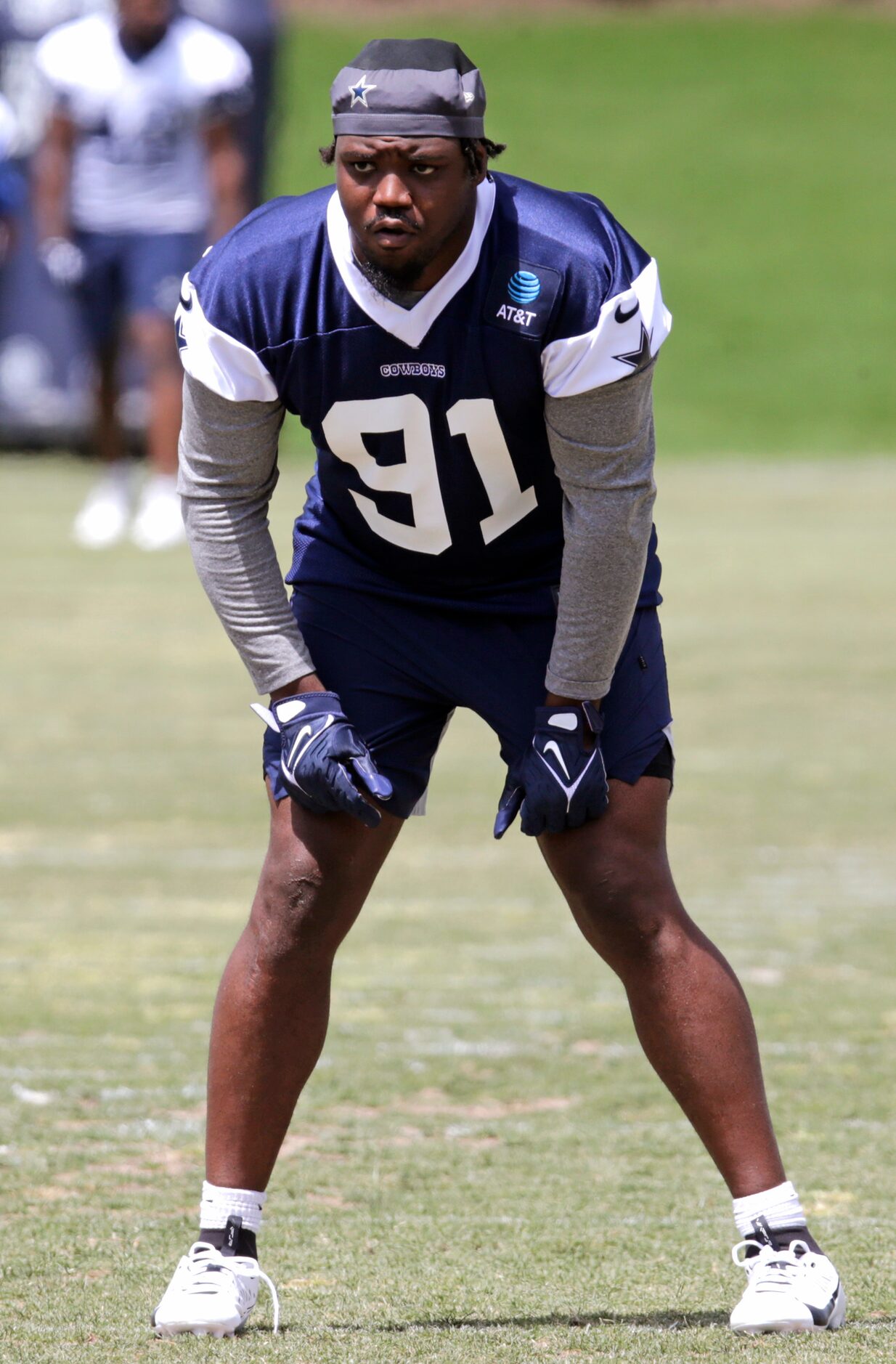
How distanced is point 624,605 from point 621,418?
0.95ft

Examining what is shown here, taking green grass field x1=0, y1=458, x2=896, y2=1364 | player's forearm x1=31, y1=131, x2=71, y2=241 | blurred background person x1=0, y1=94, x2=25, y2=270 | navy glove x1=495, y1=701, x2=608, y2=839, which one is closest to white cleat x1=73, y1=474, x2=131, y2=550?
player's forearm x1=31, y1=131, x2=71, y2=241

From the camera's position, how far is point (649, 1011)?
11.1ft

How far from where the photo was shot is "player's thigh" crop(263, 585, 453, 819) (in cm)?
350

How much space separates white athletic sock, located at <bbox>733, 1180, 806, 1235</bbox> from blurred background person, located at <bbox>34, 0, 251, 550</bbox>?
8512 millimetres

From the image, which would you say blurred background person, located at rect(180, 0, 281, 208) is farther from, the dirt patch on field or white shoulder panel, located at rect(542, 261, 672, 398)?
white shoulder panel, located at rect(542, 261, 672, 398)

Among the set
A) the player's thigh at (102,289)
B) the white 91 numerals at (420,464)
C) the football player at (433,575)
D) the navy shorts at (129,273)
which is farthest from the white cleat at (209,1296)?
the player's thigh at (102,289)

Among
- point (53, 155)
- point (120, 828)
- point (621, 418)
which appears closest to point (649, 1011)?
point (621, 418)

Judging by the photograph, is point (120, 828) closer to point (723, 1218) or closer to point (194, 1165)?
point (194, 1165)

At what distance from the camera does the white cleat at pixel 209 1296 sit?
3.28 meters

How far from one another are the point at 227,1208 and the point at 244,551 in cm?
101

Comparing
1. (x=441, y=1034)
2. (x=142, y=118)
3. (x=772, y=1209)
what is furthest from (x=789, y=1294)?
(x=142, y=118)

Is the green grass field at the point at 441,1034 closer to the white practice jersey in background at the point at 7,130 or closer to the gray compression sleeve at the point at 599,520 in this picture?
the gray compression sleeve at the point at 599,520

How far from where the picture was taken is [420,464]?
10.9ft

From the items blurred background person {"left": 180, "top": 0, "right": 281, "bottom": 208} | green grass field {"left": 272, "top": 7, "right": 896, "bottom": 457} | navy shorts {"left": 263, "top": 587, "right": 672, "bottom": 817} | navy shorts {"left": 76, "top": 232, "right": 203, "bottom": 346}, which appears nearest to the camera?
navy shorts {"left": 263, "top": 587, "right": 672, "bottom": 817}
